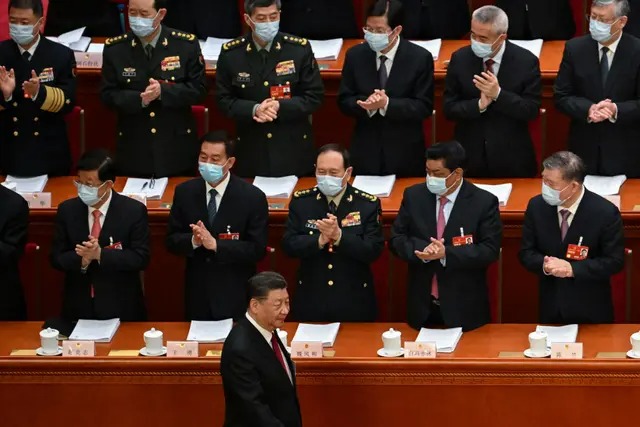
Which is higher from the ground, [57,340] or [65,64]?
[65,64]

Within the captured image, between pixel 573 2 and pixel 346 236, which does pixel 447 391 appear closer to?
pixel 346 236

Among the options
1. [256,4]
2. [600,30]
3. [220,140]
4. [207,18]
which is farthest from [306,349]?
[207,18]

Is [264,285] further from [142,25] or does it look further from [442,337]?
[142,25]

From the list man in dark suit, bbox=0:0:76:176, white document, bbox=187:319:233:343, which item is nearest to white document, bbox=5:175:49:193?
man in dark suit, bbox=0:0:76:176

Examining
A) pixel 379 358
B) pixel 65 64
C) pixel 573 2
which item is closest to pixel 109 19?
pixel 65 64

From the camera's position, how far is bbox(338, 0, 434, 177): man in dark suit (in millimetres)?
7965

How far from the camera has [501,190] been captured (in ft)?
25.7

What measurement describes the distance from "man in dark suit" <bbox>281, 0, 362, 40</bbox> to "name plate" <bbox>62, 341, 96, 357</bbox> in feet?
8.64

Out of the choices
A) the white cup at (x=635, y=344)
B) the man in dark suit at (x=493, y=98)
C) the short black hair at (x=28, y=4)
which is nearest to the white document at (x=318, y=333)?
the white cup at (x=635, y=344)

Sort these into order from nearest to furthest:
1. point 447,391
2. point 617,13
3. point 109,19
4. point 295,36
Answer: point 447,391 < point 617,13 < point 295,36 < point 109,19

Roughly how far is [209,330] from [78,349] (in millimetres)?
574

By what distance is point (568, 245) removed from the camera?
23.0 feet

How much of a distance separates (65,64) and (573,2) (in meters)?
2.72

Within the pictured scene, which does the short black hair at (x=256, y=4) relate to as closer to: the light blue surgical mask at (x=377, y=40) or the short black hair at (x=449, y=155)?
the light blue surgical mask at (x=377, y=40)
